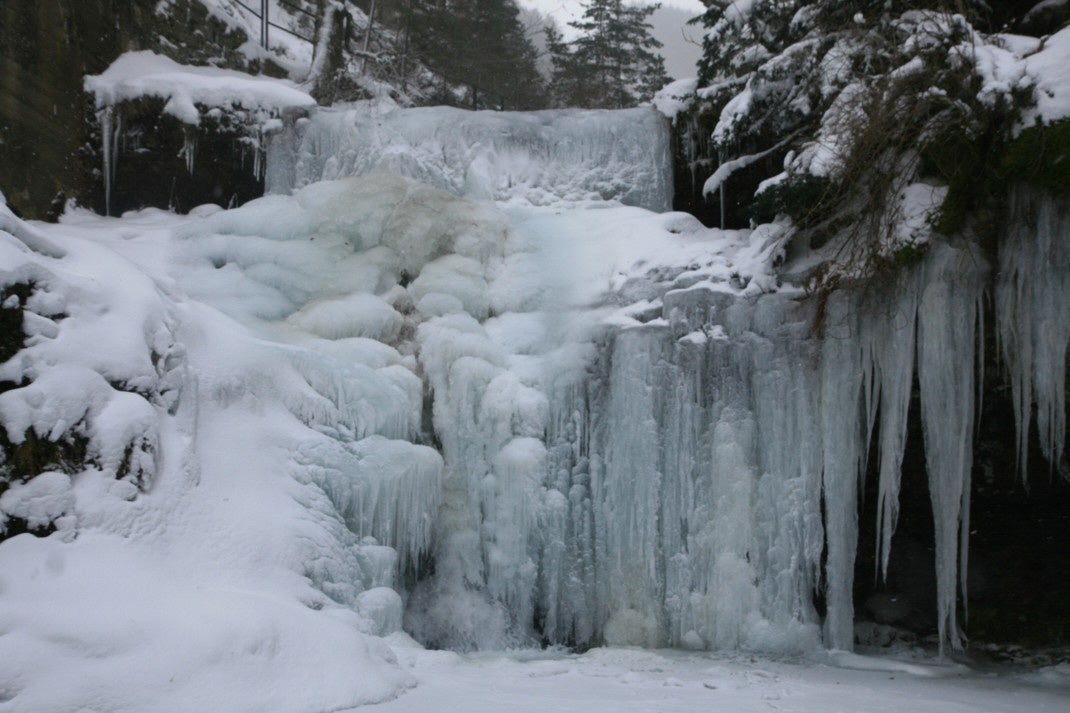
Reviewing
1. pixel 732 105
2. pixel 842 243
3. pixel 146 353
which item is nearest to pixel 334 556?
pixel 146 353

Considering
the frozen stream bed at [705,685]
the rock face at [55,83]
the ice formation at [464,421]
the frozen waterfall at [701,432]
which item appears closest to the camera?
the frozen stream bed at [705,685]

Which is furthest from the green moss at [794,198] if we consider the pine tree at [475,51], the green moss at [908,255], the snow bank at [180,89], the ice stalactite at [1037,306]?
the pine tree at [475,51]

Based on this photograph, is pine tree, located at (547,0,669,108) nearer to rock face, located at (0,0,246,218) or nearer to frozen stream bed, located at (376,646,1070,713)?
rock face, located at (0,0,246,218)

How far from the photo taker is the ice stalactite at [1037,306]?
17.0 ft

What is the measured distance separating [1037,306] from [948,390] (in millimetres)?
741

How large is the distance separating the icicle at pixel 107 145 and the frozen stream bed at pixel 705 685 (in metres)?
6.67

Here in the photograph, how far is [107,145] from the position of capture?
29.6 feet

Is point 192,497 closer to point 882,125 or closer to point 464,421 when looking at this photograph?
point 464,421

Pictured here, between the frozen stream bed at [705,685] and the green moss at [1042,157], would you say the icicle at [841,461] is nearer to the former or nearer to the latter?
the frozen stream bed at [705,685]

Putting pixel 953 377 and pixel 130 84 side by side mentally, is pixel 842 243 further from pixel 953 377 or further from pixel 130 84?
pixel 130 84

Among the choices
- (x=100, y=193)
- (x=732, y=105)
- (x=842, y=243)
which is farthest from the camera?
(x=100, y=193)

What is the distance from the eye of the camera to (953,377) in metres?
5.57

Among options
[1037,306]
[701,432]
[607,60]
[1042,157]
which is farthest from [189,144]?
[607,60]

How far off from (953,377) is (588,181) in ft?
15.6
